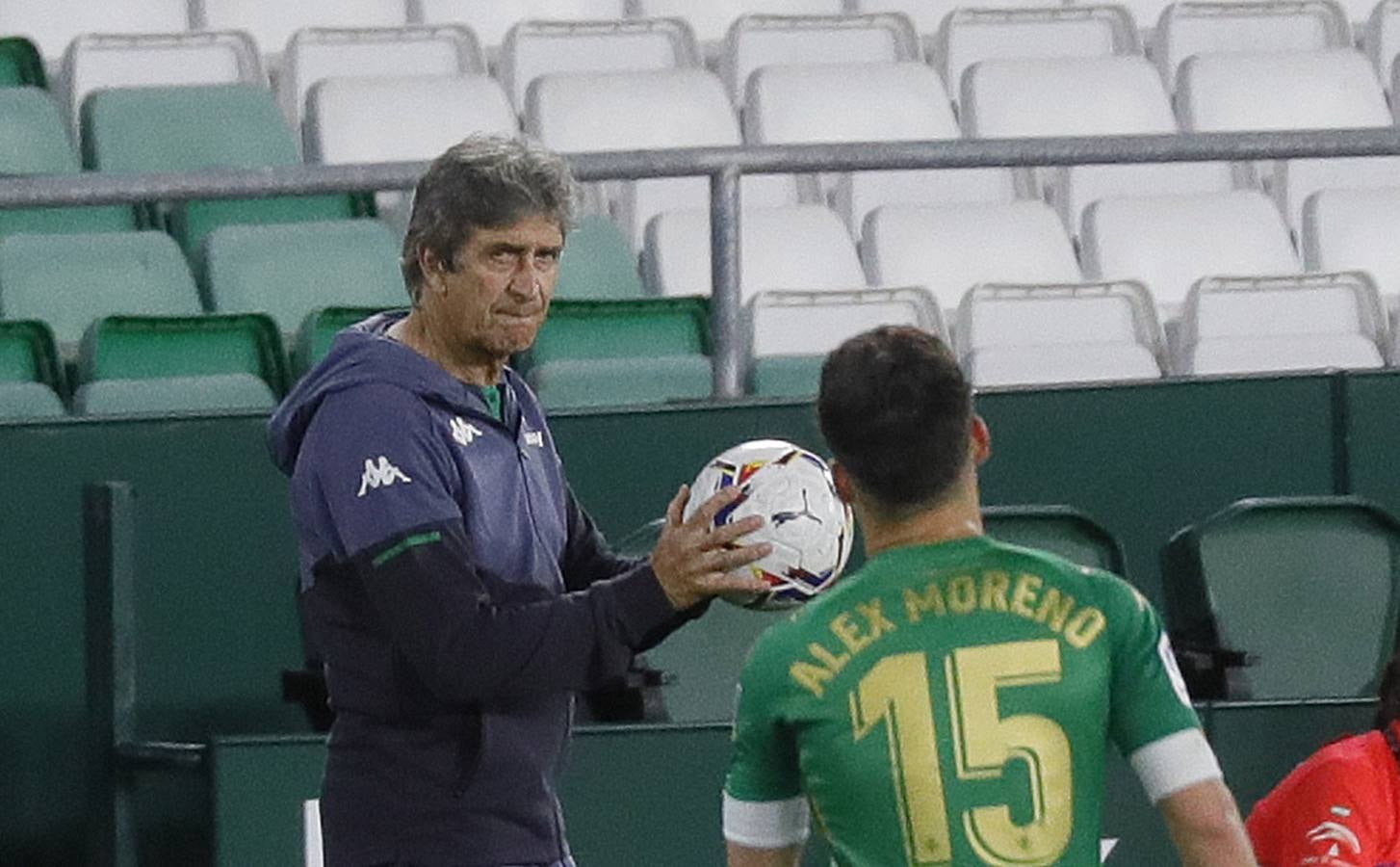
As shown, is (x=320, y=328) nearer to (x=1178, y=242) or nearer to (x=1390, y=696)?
(x=1390, y=696)

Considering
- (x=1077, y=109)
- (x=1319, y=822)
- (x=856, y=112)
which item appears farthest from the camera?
(x=1077, y=109)

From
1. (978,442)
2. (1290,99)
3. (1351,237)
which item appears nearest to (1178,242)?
(1351,237)

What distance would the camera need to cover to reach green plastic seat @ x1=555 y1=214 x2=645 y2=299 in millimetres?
7762

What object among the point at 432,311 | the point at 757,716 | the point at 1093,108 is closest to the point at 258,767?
the point at 432,311

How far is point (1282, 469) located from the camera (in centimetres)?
728

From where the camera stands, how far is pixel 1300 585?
6.90 m

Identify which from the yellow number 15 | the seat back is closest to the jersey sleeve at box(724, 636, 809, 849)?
the yellow number 15

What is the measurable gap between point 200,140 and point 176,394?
1473 mm

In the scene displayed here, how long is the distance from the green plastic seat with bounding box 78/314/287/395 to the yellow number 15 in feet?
12.6

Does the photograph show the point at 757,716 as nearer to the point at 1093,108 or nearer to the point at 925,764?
the point at 925,764

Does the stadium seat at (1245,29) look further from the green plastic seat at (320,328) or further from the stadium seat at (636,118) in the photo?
the green plastic seat at (320,328)

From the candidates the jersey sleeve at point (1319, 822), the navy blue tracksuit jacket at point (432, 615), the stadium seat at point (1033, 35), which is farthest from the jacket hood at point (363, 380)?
the stadium seat at point (1033, 35)

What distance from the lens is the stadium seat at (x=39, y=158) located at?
769 centimetres

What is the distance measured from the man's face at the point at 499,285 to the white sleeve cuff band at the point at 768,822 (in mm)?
753
